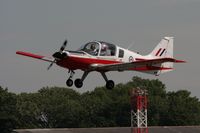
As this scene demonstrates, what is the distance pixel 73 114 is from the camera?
138m

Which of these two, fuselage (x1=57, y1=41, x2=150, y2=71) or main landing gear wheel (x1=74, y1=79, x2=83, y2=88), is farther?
main landing gear wheel (x1=74, y1=79, x2=83, y2=88)

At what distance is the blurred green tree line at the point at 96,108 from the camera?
13412 cm

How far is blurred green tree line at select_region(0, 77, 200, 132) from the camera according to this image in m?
134

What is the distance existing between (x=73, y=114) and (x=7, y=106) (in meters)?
16.0

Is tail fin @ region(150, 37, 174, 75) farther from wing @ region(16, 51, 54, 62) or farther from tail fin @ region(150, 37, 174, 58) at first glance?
wing @ region(16, 51, 54, 62)

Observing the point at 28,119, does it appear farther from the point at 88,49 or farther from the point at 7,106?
the point at 88,49

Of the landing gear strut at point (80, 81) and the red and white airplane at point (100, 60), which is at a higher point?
the red and white airplane at point (100, 60)

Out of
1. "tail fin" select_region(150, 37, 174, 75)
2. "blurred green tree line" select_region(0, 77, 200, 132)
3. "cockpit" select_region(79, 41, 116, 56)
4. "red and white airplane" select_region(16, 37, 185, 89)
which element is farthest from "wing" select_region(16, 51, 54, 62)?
"blurred green tree line" select_region(0, 77, 200, 132)

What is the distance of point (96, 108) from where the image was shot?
457 feet

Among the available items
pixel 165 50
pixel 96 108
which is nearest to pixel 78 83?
pixel 165 50

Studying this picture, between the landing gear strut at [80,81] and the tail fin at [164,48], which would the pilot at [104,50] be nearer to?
the landing gear strut at [80,81]

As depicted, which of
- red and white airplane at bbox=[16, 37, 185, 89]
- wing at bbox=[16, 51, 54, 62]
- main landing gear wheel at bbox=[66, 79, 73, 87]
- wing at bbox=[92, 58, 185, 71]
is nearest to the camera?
red and white airplane at bbox=[16, 37, 185, 89]

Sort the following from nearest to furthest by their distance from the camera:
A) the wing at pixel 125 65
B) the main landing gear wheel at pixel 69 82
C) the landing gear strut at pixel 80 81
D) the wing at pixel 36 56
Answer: the main landing gear wheel at pixel 69 82, the wing at pixel 125 65, the landing gear strut at pixel 80 81, the wing at pixel 36 56

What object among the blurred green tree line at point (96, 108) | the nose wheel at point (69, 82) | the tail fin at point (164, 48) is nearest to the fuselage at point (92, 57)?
the nose wheel at point (69, 82)
